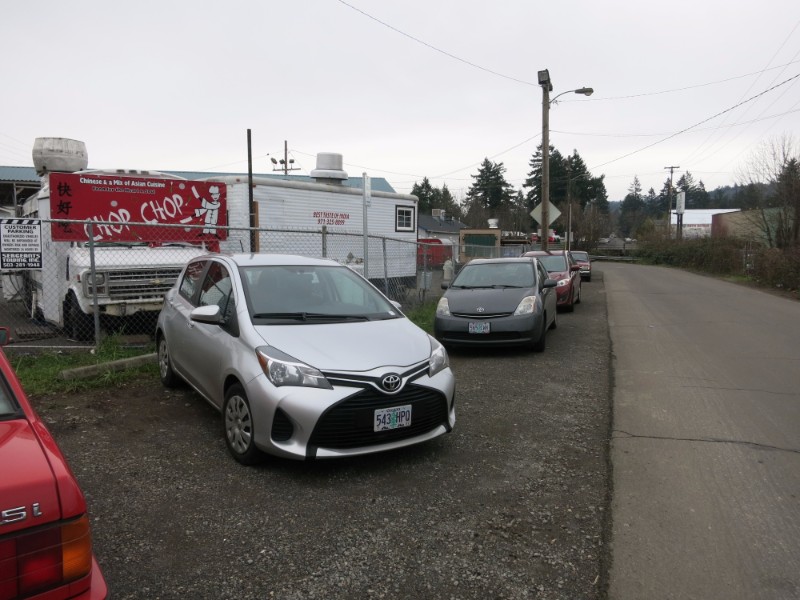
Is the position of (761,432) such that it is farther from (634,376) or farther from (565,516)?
(565,516)

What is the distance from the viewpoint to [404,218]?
18266 mm

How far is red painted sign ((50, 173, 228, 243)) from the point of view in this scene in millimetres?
9391

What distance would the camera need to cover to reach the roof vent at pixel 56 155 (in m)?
10.2

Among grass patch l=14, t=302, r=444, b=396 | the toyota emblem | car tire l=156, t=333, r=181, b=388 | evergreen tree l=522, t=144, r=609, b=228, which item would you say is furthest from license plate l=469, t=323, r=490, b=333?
evergreen tree l=522, t=144, r=609, b=228

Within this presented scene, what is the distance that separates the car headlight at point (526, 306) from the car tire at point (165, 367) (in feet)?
15.2

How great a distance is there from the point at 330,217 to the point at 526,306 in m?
8.29

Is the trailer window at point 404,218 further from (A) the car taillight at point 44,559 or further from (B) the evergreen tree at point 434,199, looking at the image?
(B) the evergreen tree at point 434,199

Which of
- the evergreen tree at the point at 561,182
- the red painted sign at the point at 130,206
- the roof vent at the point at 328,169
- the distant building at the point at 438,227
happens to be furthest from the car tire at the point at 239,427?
the evergreen tree at the point at 561,182

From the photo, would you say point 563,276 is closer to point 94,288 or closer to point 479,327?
point 479,327

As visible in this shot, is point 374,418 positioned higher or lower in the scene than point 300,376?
lower

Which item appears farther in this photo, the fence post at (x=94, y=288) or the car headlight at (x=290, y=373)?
the fence post at (x=94, y=288)

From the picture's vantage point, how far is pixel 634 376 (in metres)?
7.26

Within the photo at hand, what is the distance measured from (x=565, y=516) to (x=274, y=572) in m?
1.77

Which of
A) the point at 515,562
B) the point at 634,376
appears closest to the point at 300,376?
the point at 515,562
